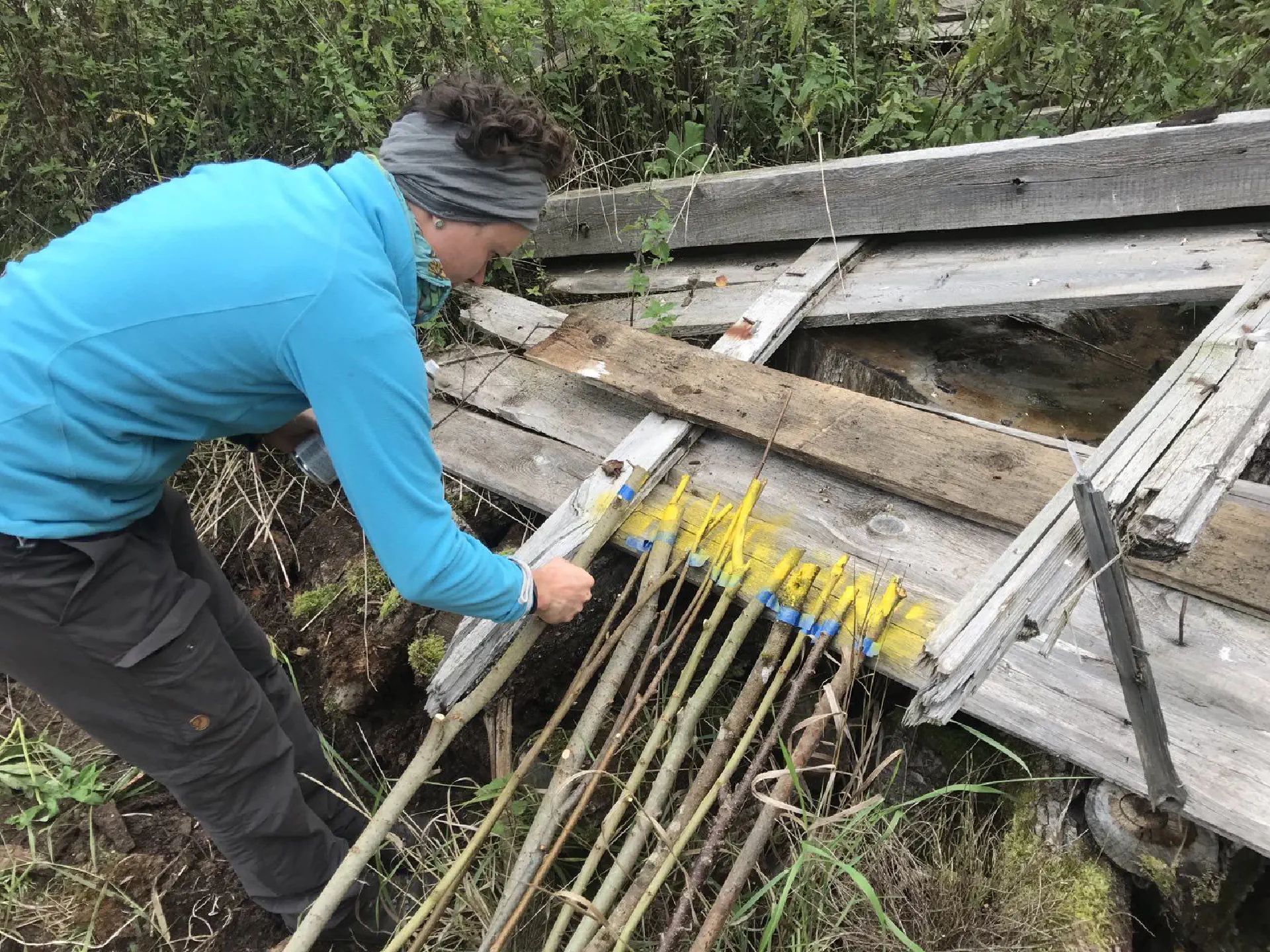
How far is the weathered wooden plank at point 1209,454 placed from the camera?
126 centimetres

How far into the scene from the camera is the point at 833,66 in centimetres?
344

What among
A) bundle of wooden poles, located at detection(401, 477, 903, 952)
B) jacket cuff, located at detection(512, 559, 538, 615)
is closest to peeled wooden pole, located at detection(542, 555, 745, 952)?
bundle of wooden poles, located at detection(401, 477, 903, 952)

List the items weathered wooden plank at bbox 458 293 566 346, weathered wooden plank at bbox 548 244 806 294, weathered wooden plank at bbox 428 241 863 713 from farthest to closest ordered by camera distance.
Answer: weathered wooden plank at bbox 548 244 806 294
weathered wooden plank at bbox 458 293 566 346
weathered wooden plank at bbox 428 241 863 713

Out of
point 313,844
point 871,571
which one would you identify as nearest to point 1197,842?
point 871,571

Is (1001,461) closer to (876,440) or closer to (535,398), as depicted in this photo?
(876,440)

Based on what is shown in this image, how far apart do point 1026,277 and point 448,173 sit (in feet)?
7.09

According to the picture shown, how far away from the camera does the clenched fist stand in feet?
6.23

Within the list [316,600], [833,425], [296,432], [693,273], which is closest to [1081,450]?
[833,425]

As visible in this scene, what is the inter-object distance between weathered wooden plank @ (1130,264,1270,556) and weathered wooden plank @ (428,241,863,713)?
135cm

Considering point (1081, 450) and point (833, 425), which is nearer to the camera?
point (1081, 450)

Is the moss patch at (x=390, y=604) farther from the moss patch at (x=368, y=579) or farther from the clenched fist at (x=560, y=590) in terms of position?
the clenched fist at (x=560, y=590)

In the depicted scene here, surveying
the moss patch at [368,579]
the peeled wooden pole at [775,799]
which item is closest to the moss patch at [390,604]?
the moss patch at [368,579]

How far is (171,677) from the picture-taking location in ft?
6.08

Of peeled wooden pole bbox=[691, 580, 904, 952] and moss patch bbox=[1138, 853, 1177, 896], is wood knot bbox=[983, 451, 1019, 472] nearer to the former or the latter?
peeled wooden pole bbox=[691, 580, 904, 952]
